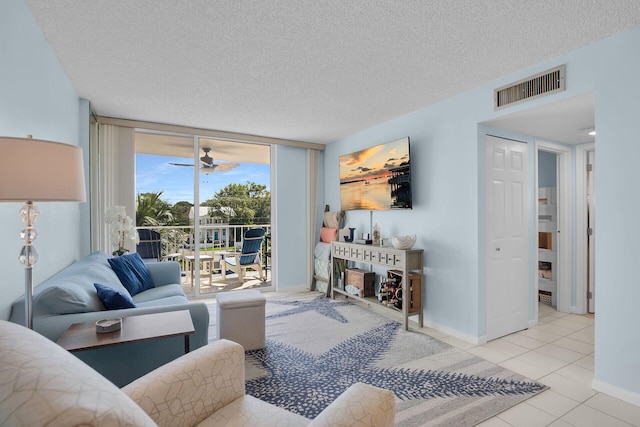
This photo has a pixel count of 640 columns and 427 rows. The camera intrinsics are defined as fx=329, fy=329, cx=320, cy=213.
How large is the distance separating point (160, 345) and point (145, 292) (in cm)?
141

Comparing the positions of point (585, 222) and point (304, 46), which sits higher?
point (304, 46)

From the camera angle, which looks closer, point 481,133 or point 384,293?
point 481,133

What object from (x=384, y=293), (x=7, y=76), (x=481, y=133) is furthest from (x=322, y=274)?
(x=7, y=76)

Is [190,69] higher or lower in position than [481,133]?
higher

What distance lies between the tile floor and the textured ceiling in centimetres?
252

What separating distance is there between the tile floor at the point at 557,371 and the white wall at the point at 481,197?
0.17 metres

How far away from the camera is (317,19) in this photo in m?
2.13

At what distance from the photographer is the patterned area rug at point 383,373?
218cm

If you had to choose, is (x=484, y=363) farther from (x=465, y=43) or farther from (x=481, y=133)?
(x=465, y=43)

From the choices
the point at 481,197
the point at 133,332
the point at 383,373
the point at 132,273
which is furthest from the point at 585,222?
the point at 132,273

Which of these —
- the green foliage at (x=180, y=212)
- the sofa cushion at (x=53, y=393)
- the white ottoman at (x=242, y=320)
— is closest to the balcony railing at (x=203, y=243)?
the green foliage at (x=180, y=212)

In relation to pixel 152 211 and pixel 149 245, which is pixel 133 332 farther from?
pixel 152 211

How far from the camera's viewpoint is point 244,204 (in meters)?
6.02

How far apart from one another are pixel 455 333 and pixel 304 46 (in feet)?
10.1
